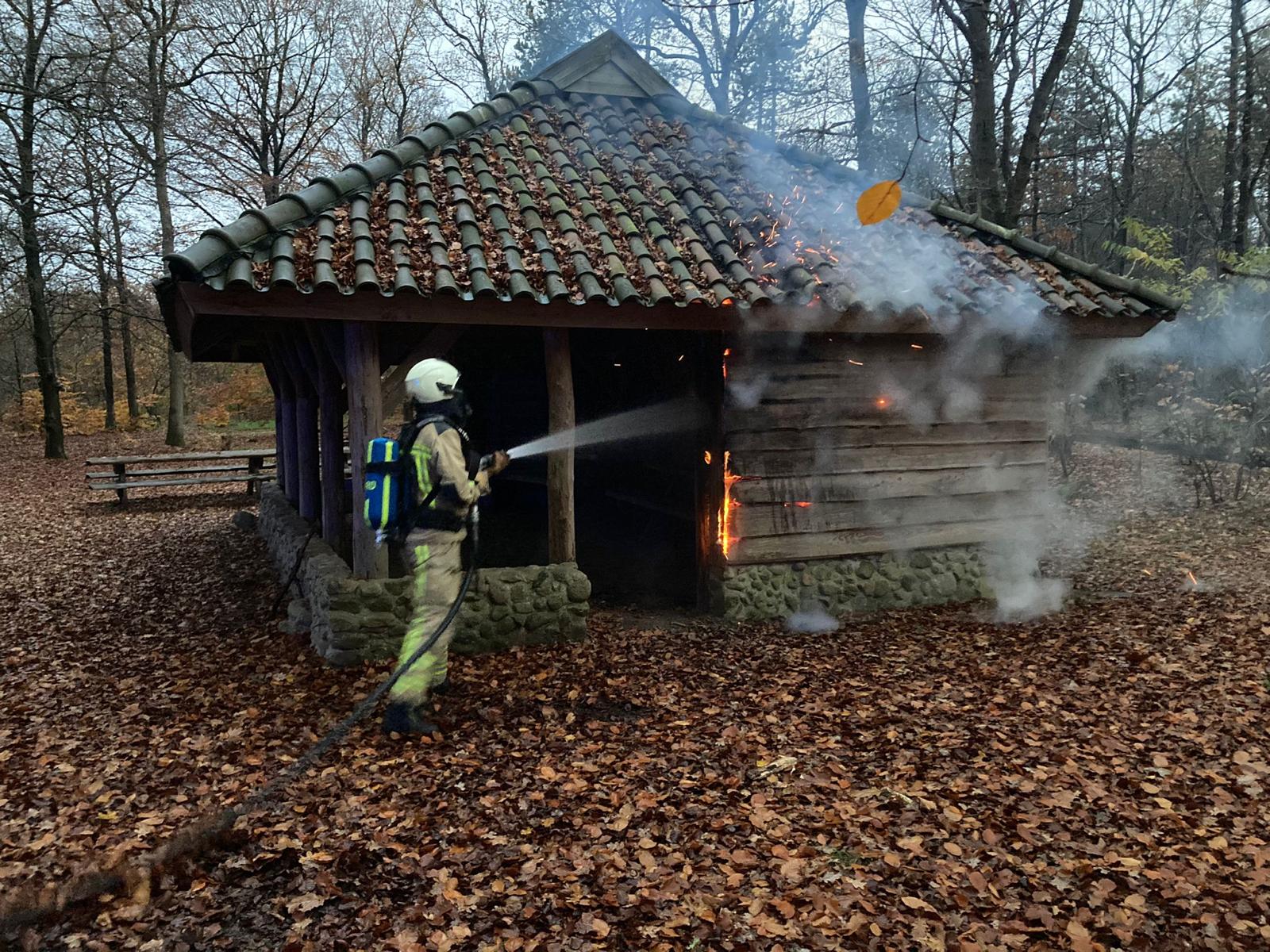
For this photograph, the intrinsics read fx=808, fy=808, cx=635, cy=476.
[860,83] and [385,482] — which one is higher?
[860,83]

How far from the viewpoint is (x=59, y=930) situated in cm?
331

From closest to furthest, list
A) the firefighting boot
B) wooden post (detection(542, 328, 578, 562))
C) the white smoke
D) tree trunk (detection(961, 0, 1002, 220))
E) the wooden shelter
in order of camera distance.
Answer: the firefighting boot < the wooden shelter < wooden post (detection(542, 328, 578, 562)) < the white smoke < tree trunk (detection(961, 0, 1002, 220))

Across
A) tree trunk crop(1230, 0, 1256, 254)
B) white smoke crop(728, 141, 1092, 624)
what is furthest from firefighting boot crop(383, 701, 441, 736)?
tree trunk crop(1230, 0, 1256, 254)

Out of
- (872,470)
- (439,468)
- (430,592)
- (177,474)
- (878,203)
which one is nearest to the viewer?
(439,468)

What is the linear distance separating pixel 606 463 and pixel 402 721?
6638 mm

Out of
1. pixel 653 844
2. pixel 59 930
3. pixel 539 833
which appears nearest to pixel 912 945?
pixel 653 844

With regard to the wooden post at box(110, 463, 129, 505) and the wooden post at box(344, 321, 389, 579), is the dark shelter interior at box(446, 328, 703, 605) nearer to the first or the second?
the wooden post at box(344, 321, 389, 579)

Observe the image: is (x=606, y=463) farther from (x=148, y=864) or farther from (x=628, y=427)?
(x=148, y=864)

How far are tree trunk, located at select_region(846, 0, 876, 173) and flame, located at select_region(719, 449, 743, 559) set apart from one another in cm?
978

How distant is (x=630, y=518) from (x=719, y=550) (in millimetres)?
3892

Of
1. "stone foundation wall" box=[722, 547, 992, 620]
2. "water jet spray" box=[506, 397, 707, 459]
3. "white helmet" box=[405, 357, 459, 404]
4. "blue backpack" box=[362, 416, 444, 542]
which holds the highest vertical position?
"white helmet" box=[405, 357, 459, 404]

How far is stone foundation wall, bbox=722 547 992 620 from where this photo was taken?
751 centimetres

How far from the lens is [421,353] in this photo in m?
6.29

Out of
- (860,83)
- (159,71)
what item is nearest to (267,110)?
(159,71)
